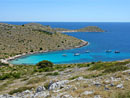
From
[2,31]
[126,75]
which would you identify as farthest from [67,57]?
[126,75]

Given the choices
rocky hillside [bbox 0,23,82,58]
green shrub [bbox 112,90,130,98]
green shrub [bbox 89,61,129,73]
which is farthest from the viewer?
rocky hillside [bbox 0,23,82,58]

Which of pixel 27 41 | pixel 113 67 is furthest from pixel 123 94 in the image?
pixel 27 41

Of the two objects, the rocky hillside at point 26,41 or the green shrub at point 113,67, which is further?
the rocky hillside at point 26,41

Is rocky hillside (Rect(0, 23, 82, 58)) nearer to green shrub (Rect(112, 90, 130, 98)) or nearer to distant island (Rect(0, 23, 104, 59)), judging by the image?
distant island (Rect(0, 23, 104, 59))

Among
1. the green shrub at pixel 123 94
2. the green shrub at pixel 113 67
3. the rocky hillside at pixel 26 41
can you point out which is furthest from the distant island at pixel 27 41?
the green shrub at pixel 123 94

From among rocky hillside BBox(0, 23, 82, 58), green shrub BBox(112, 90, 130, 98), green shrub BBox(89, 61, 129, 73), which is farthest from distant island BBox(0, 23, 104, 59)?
green shrub BBox(112, 90, 130, 98)

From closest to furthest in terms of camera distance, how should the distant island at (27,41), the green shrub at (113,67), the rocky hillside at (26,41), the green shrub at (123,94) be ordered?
the green shrub at (123,94) < the green shrub at (113,67) < the distant island at (27,41) < the rocky hillside at (26,41)

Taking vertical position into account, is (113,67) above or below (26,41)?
above

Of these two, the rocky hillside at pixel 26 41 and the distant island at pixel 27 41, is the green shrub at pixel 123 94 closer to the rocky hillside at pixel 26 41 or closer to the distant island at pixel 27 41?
the distant island at pixel 27 41

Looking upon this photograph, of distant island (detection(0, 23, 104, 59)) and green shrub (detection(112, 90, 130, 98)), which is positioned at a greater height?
green shrub (detection(112, 90, 130, 98))

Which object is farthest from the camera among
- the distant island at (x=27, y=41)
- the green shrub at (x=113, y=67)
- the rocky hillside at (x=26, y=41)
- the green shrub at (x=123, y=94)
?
the rocky hillside at (x=26, y=41)

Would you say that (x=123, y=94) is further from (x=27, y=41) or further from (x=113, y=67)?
(x=27, y=41)

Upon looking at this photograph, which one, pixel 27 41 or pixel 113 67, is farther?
pixel 27 41

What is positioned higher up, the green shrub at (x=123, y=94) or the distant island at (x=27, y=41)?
the green shrub at (x=123, y=94)
